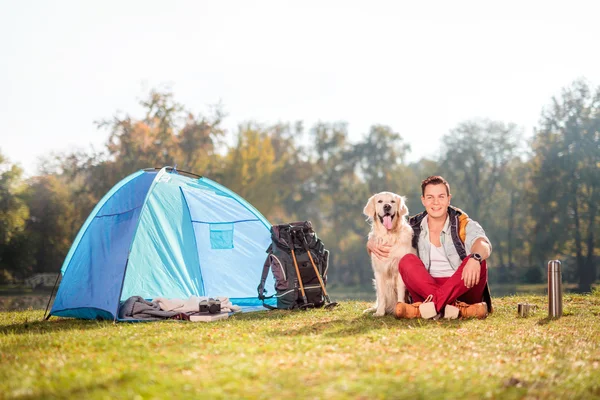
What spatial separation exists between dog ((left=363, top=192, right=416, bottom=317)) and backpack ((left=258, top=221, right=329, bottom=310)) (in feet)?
5.04

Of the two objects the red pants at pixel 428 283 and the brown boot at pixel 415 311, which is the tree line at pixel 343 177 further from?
the brown boot at pixel 415 311

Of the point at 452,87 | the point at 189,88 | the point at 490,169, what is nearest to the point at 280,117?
the point at 189,88

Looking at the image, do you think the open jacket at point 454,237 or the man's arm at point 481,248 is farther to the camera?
the open jacket at point 454,237

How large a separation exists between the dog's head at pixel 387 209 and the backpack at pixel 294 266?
174 cm

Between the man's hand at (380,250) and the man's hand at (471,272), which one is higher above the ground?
the man's hand at (380,250)

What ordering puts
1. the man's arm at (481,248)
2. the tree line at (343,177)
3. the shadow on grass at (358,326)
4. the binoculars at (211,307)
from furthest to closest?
the tree line at (343,177) → the binoculars at (211,307) → the man's arm at (481,248) → the shadow on grass at (358,326)

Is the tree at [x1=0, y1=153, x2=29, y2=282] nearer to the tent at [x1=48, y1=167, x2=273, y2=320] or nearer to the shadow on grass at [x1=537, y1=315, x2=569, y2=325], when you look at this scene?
the tent at [x1=48, y1=167, x2=273, y2=320]

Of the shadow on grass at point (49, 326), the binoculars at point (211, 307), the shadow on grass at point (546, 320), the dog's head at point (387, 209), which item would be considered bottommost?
the shadow on grass at point (49, 326)

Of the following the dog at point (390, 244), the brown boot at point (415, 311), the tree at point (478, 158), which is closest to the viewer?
the brown boot at point (415, 311)

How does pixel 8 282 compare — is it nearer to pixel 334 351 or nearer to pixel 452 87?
pixel 452 87

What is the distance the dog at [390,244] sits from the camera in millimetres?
6754

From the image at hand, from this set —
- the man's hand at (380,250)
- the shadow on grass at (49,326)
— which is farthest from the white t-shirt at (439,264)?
the shadow on grass at (49,326)

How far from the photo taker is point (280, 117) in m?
42.2

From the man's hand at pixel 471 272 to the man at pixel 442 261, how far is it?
47 millimetres
